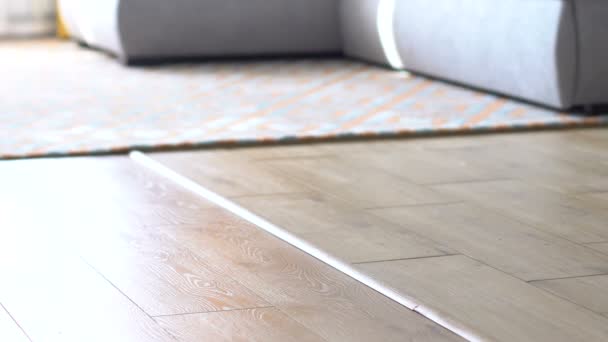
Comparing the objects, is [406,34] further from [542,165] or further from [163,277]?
[163,277]

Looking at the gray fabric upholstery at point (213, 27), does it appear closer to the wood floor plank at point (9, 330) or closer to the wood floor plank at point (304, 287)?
the wood floor plank at point (304, 287)

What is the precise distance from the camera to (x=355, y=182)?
86.3 inches

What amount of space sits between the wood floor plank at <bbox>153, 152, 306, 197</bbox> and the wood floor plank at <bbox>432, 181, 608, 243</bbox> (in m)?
0.35

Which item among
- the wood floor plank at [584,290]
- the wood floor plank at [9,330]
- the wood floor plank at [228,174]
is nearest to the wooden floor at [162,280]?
the wood floor plank at [9,330]

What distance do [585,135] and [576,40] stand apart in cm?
37

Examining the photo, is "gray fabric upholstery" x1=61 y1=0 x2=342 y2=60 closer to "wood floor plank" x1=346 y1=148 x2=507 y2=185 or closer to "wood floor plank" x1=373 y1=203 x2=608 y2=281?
"wood floor plank" x1=346 y1=148 x2=507 y2=185

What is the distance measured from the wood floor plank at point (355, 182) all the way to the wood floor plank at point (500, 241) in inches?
2.9

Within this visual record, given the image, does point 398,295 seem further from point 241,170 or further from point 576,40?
point 576,40

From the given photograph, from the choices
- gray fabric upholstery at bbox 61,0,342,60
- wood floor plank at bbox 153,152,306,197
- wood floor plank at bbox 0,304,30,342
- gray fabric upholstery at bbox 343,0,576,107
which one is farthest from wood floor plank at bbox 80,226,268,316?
gray fabric upholstery at bbox 61,0,342,60

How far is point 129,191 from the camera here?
2078mm

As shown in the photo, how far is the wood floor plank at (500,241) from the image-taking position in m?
1.59

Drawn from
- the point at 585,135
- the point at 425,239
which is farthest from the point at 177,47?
the point at 425,239

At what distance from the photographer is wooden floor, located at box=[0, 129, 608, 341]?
4.41ft

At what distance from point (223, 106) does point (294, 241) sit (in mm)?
1544
